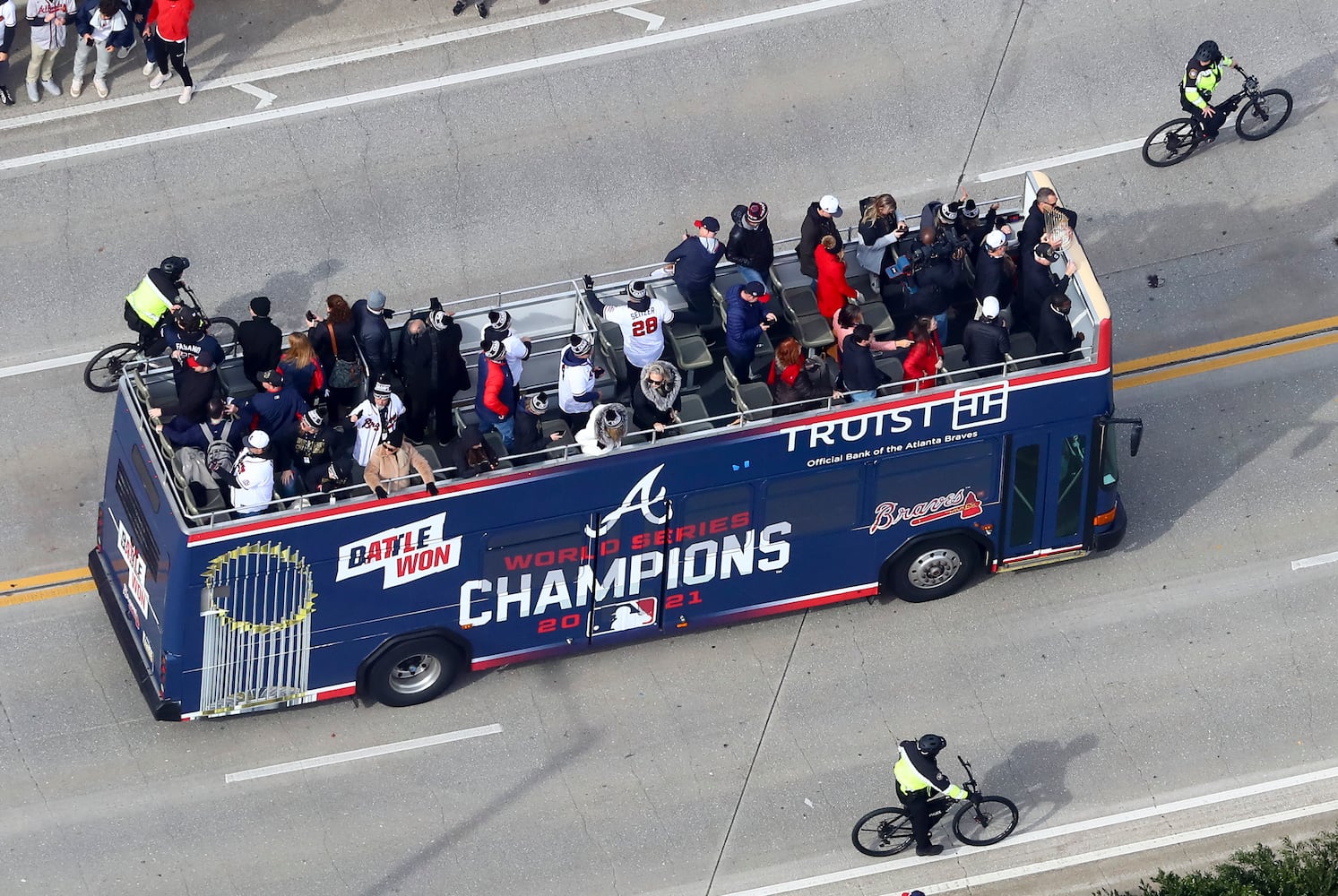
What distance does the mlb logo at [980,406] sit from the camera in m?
18.5

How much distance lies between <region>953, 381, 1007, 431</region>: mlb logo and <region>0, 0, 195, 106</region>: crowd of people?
11.3m

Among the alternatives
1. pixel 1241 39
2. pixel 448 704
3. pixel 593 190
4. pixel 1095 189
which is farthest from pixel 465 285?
pixel 1241 39

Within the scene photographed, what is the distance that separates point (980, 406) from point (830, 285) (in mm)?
1927

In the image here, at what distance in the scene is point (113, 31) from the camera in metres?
24.7

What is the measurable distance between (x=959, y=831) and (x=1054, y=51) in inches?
431

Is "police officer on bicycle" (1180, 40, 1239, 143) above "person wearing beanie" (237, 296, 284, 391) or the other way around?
above

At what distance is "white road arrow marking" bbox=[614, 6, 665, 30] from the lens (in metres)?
25.8

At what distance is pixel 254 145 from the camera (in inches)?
969

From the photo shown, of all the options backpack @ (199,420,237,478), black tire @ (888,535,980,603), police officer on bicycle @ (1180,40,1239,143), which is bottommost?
black tire @ (888,535,980,603)

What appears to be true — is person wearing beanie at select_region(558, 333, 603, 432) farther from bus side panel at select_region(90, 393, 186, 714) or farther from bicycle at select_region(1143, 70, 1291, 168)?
bicycle at select_region(1143, 70, 1291, 168)

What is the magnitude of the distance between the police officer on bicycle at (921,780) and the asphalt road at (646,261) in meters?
1.03

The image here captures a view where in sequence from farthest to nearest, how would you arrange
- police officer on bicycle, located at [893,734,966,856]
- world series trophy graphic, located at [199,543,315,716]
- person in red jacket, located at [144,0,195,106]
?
person in red jacket, located at [144,0,195,106] → world series trophy graphic, located at [199,543,315,716] → police officer on bicycle, located at [893,734,966,856]

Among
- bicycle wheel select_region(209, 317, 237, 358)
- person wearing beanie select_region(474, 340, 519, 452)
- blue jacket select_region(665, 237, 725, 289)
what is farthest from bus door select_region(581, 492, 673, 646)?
bicycle wheel select_region(209, 317, 237, 358)

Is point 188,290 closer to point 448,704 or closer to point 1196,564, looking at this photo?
point 448,704
